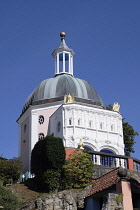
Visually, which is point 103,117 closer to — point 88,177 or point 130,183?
point 88,177

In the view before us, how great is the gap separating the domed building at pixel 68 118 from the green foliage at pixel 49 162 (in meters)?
11.1

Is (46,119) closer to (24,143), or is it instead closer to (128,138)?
(24,143)

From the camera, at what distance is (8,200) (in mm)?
26406

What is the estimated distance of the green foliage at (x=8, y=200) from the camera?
85.4 ft

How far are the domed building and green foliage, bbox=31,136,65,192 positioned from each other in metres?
11.1

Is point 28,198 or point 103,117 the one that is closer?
point 28,198

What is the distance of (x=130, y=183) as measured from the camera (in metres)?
25.2

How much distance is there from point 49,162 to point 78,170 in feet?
8.69

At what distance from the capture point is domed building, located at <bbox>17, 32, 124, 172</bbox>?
48.3 m

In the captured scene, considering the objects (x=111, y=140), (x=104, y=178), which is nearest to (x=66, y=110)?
(x=111, y=140)

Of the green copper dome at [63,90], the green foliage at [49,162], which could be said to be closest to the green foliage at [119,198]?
the green foliage at [49,162]

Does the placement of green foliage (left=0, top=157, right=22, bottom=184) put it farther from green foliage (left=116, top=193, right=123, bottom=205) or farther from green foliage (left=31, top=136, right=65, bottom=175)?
green foliage (left=116, top=193, right=123, bottom=205)

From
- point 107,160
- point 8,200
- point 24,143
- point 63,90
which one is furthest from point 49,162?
point 24,143

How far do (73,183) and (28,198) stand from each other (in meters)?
3.75
